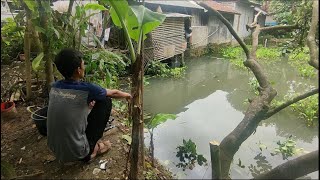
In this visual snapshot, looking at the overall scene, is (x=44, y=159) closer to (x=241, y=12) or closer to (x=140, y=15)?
(x=140, y=15)

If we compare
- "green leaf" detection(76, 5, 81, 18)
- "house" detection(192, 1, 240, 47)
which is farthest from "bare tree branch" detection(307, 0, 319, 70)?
"house" detection(192, 1, 240, 47)

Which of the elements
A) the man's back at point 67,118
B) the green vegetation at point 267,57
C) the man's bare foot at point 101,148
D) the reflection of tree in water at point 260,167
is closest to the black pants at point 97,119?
the man's back at point 67,118

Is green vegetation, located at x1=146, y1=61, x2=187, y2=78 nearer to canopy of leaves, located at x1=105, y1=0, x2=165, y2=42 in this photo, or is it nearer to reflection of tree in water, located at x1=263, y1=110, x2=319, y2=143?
reflection of tree in water, located at x1=263, y1=110, x2=319, y2=143

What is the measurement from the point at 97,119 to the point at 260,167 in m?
2.61

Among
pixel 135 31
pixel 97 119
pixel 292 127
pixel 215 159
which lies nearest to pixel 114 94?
pixel 97 119

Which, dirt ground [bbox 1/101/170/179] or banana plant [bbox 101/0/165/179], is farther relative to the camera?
dirt ground [bbox 1/101/170/179]

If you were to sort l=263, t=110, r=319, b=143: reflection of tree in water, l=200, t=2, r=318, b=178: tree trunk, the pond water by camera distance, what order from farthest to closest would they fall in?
l=263, t=110, r=319, b=143: reflection of tree in water → the pond water → l=200, t=2, r=318, b=178: tree trunk

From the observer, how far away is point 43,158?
10.2 feet

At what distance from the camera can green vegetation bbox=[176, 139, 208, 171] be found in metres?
3.92

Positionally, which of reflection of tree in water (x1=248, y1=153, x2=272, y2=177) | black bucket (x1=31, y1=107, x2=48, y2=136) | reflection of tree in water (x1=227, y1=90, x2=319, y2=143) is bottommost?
reflection of tree in water (x1=227, y1=90, x2=319, y2=143)

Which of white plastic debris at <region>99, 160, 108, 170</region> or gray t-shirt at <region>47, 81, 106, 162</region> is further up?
gray t-shirt at <region>47, 81, 106, 162</region>

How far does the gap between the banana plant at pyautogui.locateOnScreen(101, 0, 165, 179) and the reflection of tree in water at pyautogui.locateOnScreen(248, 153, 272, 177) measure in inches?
81.8

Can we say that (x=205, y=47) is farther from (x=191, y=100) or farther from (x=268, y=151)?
(x=268, y=151)

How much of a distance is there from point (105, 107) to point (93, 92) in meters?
0.30
